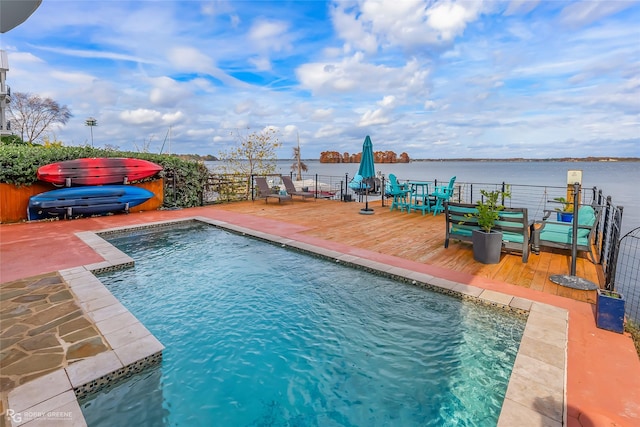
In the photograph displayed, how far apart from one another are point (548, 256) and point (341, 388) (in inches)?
166

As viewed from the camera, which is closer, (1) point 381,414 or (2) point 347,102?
(1) point 381,414

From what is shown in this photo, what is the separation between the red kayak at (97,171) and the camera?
23.3 ft

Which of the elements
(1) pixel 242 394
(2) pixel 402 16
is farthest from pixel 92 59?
(1) pixel 242 394

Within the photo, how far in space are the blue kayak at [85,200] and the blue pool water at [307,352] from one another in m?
4.73

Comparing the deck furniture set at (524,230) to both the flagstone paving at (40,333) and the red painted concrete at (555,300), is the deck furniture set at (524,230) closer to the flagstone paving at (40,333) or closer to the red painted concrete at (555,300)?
the red painted concrete at (555,300)

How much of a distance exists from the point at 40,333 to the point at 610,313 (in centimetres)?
487

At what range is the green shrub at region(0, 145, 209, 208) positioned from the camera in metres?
6.90

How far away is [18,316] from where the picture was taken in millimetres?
2873

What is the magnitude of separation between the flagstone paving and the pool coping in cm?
8

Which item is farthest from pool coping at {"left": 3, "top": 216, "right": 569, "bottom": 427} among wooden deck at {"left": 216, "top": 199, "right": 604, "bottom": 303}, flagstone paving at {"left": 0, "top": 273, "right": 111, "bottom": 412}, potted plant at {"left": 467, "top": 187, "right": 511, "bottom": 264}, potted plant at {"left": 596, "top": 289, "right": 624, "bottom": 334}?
potted plant at {"left": 467, "top": 187, "right": 511, "bottom": 264}

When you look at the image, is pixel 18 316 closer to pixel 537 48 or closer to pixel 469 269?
pixel 469 269

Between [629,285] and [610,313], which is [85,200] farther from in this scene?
[629,285]

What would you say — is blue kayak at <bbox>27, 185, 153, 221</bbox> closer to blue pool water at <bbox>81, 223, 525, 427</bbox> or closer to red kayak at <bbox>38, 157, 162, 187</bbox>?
red kayak at <bbox>38, 157, 162, 187</bbox>

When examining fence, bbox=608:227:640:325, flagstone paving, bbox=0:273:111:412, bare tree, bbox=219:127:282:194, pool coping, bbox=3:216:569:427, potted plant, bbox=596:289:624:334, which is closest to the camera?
pool coping, bbox=3:216:569:427
